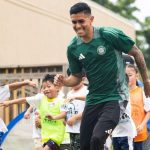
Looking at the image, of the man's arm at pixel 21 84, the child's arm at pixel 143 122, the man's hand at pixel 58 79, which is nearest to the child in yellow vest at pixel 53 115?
the man's arm at pixel 21 84

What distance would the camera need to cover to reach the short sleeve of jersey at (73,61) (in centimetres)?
567

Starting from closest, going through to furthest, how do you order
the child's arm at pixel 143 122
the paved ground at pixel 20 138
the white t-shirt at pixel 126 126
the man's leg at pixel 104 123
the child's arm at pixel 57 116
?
1. the man's leg at pixel 104 123
2. the white t-shirt at pixel 126 126
3. the child's arm at pixel 143 122
4. the child's arm at pixel 57 116
5. the paved ground at pixel 20 138

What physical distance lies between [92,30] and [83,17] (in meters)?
0.16

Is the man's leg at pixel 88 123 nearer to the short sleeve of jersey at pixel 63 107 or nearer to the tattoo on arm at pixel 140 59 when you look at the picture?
the tattoo on arm at pixel 140 59

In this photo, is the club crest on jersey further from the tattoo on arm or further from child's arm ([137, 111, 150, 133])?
child's arm ([137, 111, 150, 133])

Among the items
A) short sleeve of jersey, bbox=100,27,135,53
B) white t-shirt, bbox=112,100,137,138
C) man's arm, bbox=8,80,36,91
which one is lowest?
white t-shirt, bbox=112,100,137,138

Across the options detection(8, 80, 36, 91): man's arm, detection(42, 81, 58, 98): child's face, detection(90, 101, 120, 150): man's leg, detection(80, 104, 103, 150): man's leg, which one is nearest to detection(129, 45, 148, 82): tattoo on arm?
detection(90, 101, 120, 150): man's leg

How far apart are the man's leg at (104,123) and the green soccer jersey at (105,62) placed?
3.3 inches

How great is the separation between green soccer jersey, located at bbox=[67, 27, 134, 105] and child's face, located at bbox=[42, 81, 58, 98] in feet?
7.49

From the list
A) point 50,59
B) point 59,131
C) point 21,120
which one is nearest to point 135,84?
point 59,131

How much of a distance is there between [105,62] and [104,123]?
0.61 m

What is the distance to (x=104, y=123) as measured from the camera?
529 centimetres

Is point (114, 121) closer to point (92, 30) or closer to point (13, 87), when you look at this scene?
point (92, 30)

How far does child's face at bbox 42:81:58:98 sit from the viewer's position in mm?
7789
